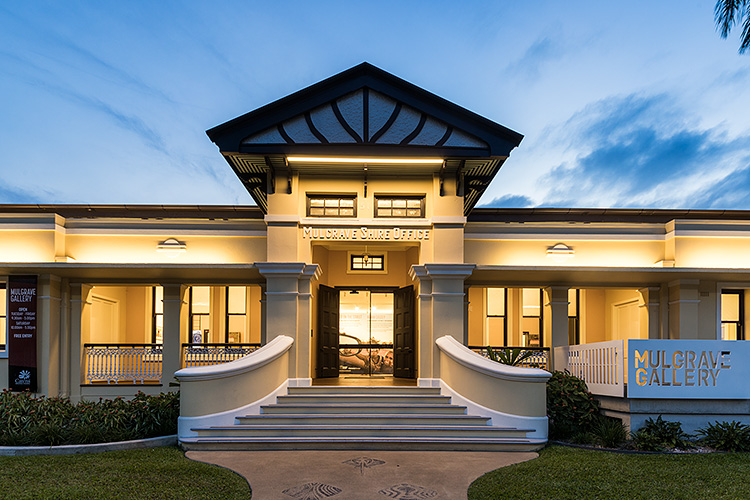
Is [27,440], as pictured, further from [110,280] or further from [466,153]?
[466,153]

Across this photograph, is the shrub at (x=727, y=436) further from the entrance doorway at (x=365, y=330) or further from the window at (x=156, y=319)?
the window at (x=156, y=319)

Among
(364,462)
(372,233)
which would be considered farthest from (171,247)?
(364,462)

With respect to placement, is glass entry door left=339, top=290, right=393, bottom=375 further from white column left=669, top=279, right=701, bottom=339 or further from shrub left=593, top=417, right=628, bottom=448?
shrub left=593, top=417, right=628, bottom=448

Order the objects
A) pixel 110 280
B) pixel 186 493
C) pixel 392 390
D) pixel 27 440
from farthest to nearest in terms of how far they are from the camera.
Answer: pixel 110 280 < pixel 392 390 < pixel 27 440 < pixel 186 493

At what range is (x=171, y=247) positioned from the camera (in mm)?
13805

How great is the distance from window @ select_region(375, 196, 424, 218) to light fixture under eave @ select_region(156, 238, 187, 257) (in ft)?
16.1

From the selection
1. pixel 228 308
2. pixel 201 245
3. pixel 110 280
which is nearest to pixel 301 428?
pixel 201 245

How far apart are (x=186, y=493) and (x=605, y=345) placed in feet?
23.4

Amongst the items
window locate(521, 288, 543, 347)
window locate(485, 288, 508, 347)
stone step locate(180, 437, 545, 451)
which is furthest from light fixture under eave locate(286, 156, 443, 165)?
window locate(521, 288, 543, 347)

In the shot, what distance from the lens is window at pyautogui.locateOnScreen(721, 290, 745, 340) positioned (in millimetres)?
15047

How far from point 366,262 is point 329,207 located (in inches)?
123

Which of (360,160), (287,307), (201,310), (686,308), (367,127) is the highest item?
(367,127)

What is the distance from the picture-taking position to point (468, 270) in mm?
11727

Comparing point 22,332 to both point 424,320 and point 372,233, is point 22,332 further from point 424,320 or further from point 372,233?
point 424,320
